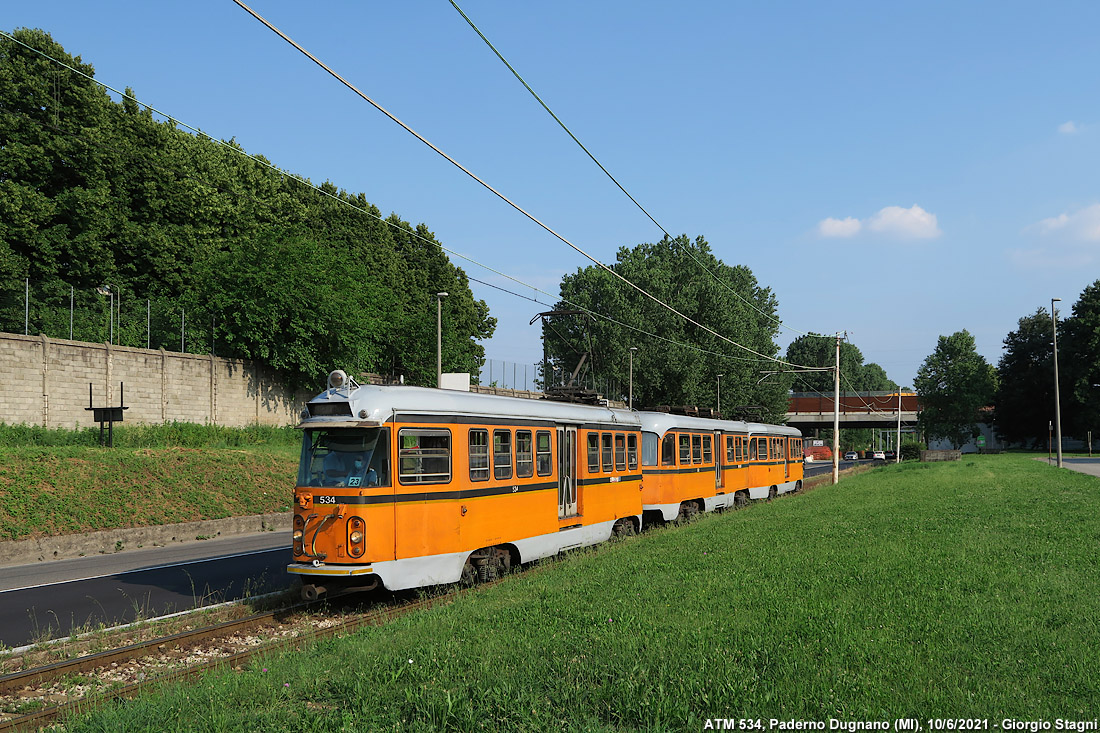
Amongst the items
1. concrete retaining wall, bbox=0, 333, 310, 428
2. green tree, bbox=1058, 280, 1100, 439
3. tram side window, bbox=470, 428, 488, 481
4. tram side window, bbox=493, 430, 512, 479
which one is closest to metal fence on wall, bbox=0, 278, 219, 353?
concrete retaining wall, bbox=0, 333, 310, 428

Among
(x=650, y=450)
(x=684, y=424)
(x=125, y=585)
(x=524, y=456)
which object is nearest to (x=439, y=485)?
(x=524, y=456)

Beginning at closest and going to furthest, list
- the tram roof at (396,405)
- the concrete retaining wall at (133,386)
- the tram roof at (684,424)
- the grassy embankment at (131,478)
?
the tram roof at (396,405)
the grassy embankment at (131,478)
the tram roof at (684,424)
the concrete retaining wall at (133,386)

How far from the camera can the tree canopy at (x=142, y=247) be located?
3425 centimetres

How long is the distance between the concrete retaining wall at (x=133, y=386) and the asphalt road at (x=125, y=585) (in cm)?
946

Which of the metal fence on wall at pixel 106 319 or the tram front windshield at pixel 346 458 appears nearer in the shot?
the tram front windshield at pixel 346 458

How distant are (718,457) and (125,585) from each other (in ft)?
58.4

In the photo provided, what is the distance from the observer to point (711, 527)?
1911cm

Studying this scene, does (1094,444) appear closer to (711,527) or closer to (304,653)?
(711,527)

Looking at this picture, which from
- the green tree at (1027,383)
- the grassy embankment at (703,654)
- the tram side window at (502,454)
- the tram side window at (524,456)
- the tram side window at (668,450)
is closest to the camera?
the grassy embankment at (703,654)

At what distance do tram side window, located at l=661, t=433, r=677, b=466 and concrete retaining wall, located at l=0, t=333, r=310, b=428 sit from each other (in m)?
18.6

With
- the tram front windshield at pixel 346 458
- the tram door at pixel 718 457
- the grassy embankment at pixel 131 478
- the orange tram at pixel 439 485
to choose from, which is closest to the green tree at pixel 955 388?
the tram door at pixel 718 457

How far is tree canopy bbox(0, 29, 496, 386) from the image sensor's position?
112 ft

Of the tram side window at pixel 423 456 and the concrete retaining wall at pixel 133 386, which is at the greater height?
the concrete retaining wall at pixel 133 386

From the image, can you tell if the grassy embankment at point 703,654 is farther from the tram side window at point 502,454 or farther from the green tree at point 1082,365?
the green tree at point 1082,365
